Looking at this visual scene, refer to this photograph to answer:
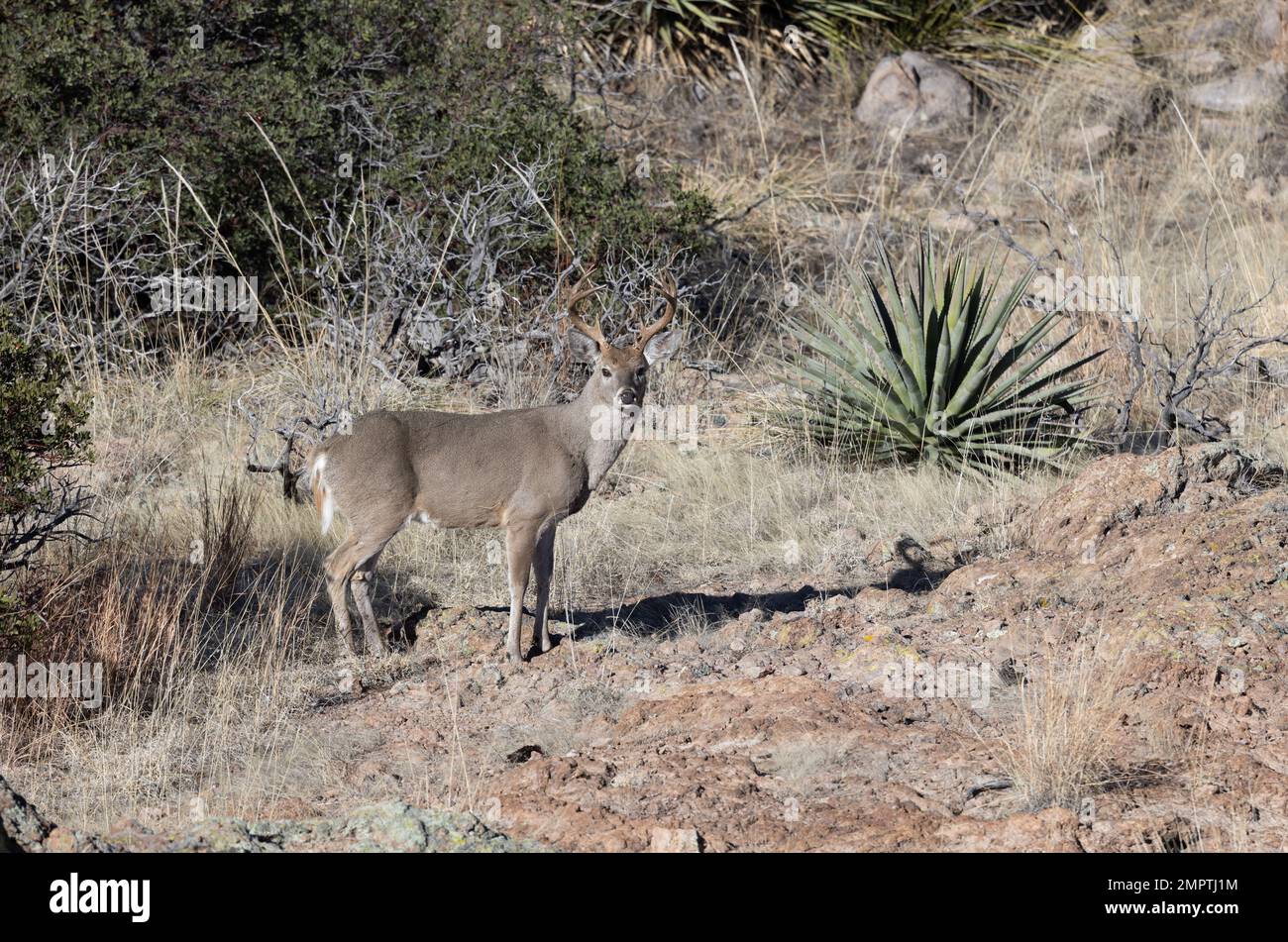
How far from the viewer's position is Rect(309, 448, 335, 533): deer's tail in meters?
7.71

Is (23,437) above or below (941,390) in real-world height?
below

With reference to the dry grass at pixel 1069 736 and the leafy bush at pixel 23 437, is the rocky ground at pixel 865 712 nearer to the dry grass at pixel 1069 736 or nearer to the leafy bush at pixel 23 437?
the dry grass at pixel 1069 736

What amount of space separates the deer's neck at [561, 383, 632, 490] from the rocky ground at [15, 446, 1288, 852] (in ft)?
3.08

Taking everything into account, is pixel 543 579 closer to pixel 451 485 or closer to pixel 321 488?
pixel 451 485

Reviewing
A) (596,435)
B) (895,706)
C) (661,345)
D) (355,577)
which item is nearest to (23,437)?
(355,577)

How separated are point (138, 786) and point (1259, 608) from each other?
15.9ft

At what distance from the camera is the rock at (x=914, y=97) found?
18.3 metres

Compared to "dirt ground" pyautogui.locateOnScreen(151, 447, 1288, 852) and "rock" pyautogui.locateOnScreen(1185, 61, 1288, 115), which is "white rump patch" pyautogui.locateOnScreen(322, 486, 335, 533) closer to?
"dirt ground" pyautogui.locateOnScreen(151, 447, 1288, 852)

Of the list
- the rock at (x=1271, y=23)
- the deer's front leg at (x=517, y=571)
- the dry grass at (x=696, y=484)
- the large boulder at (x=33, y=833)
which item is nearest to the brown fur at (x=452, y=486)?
the deer's front leg at (x=517, y=571)

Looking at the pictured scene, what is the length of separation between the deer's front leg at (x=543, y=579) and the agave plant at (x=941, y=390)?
139 inches

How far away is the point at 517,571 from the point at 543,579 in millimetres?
225

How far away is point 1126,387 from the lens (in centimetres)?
1210

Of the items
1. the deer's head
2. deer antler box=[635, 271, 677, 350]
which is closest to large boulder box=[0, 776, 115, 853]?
the deer's head

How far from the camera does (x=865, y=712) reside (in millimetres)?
6047
